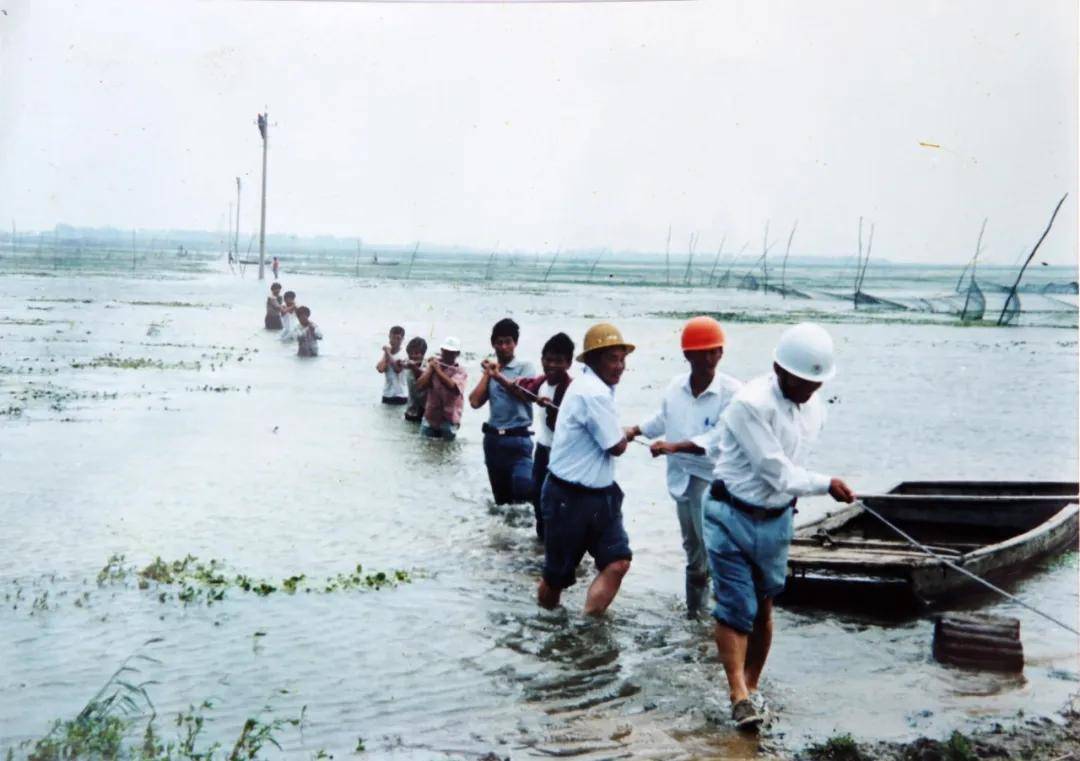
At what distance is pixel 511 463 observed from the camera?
26.7 feet

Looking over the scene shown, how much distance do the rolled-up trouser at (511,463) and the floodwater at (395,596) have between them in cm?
42

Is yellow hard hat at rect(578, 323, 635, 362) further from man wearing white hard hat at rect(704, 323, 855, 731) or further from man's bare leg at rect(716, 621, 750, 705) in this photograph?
man's bare leg at rect(716, 621, 750, 705)

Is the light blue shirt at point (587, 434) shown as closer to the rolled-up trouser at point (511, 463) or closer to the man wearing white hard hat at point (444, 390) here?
the rolled-up trouser at point (511, 463)

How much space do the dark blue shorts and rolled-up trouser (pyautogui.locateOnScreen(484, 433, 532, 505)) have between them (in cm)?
213

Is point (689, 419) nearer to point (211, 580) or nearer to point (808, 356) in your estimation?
point (808, 356)

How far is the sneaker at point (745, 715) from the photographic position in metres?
4.65

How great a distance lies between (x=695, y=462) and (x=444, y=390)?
6.12 meters

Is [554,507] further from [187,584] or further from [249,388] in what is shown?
[249,388]

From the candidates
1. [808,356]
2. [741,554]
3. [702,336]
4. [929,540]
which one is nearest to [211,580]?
[702,336]

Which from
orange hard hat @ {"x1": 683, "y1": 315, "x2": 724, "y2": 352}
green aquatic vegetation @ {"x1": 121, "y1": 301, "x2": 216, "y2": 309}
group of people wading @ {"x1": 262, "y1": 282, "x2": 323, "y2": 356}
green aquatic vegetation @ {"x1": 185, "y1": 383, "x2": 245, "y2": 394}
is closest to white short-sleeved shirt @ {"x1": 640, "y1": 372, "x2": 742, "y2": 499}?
orange hard hat @ {"x1": 683, "y1": 315, "x2": 724, "y2": 352}

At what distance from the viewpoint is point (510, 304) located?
4225 centimetres

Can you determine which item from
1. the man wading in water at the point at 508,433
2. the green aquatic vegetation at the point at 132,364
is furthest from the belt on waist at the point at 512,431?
the green aquatic vegetation at the point at 132,364

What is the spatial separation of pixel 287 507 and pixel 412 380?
4.60 meters

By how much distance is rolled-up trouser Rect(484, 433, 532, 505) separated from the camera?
8078mm
